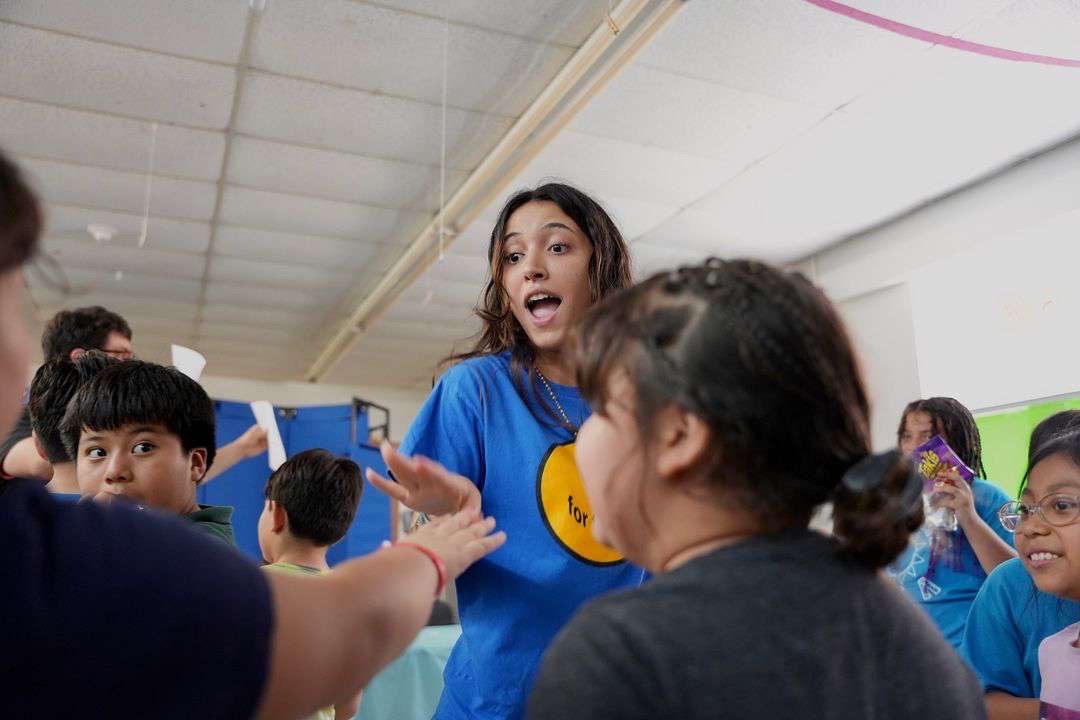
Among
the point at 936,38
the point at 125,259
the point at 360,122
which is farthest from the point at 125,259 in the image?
the point at 936,38

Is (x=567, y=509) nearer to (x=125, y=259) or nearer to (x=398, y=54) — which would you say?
(x=398, y=54)

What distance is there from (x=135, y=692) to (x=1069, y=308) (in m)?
5.05

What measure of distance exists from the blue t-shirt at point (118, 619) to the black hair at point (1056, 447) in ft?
4.45

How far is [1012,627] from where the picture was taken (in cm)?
152

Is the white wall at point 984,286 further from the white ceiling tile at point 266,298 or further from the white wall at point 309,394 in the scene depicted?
the white wall at point 309,394

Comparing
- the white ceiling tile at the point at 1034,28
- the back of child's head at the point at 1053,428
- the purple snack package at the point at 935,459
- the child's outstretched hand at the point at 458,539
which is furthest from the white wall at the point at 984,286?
the child's outstretched hand at the point at 458,539

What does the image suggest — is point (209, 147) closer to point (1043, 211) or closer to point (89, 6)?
point (89, 6)

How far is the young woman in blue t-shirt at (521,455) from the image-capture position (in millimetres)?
1110

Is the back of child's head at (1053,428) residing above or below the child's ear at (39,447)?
above

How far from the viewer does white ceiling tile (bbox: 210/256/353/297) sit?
625 centimetres

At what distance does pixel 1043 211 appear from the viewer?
4637 millimetres

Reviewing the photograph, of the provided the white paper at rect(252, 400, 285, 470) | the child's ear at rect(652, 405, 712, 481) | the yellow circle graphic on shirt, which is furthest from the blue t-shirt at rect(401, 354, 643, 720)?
the white paper at rect(252, 400, 285, 470)

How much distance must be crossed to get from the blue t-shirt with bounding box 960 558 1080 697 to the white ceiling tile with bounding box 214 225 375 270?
4865 millimetres

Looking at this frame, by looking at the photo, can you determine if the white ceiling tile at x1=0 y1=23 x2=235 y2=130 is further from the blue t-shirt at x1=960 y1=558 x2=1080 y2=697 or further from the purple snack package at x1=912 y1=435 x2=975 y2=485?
the blue t-shirt at x1=960 y1=558 x2=1080 y2=697
